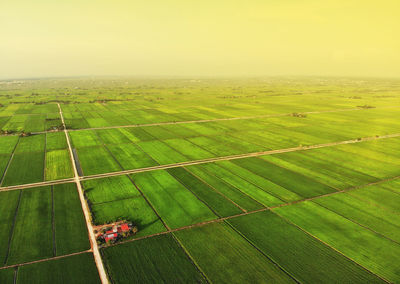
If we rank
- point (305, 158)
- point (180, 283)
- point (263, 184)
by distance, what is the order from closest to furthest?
point (180, 283) < point (263, 184) < point (305, 158)

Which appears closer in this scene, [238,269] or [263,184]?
[238,269]

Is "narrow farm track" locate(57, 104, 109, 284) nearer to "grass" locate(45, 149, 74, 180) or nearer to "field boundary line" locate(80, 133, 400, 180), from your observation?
"grass" locate(45, 149, 74, 180)

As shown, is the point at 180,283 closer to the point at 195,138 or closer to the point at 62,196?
the point at 62,196

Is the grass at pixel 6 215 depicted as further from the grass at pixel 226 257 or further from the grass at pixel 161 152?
the grass at pixel 161 152

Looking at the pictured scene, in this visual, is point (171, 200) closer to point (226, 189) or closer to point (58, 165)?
point (226, 189)

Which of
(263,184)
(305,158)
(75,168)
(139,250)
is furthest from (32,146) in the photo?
(305,158)
